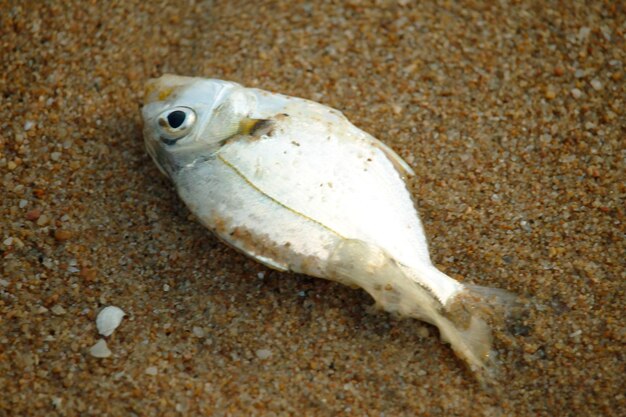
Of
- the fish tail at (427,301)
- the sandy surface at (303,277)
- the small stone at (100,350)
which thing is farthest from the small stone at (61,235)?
the fish tail at (427,301)

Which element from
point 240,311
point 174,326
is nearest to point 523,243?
point 240,311

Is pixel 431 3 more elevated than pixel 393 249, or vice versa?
pixel 431 3

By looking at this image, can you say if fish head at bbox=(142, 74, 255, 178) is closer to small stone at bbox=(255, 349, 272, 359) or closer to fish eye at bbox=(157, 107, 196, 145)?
fish eye at bbox=(157, 107, 196, 145)

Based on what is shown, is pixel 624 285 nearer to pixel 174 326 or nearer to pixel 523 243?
pixel 523 243

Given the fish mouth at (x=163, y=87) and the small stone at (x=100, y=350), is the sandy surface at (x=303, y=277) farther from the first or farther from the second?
the fish mouth at (x=163, y=87)

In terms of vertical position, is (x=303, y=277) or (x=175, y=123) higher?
(x=175, y=123)

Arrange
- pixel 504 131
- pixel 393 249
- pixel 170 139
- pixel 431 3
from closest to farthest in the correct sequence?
pixel 393 249 → pixel 170 139 → pixel 504 131 → pixel 431 3

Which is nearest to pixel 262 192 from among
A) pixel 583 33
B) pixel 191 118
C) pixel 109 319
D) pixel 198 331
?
pixel 191 118

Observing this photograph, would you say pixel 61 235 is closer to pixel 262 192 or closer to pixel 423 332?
pixel 262 192
